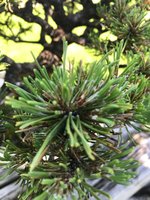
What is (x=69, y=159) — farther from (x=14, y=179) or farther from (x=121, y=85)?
(x=14, y=179)

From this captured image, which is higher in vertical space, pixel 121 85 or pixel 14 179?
pixel 121 85

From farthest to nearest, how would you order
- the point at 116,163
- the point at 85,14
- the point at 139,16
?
the point at 85,14, the point at 139,16, the point at 116,163

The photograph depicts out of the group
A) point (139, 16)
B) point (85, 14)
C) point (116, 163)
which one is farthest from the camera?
point (85, 14)

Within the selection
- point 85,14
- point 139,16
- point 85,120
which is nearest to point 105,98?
point 85,120

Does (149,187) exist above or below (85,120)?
below

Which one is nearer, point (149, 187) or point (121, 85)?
point (121, 85)

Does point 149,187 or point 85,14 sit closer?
point 149,187

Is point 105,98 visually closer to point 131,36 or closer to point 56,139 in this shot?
point 56,139

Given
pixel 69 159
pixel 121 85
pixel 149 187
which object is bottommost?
pixel 149 187

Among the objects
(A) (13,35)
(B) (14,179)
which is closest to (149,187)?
(B) (14,179)
